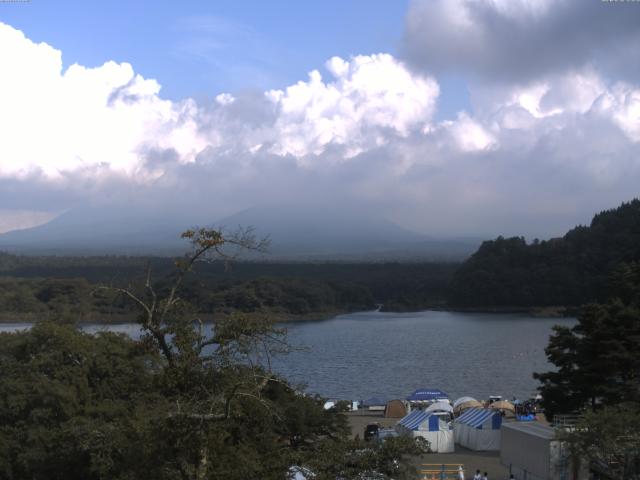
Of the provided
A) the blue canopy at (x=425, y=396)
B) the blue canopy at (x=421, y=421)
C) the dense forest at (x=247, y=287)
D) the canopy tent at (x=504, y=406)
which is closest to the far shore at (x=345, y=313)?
the dense forest at (x=247, y=287)

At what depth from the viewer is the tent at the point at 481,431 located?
42.1 ft

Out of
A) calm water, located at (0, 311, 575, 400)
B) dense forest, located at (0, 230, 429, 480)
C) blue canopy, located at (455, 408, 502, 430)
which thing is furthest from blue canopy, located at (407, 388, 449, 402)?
dense forest, located at (0, 230, 429, 480)

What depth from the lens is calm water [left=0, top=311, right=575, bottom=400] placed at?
930 inches

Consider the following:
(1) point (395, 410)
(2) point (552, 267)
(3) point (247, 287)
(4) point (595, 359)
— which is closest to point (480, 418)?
(4) point (595, 359)

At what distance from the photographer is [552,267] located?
181 feet

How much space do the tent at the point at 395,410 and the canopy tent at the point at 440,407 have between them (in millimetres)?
775

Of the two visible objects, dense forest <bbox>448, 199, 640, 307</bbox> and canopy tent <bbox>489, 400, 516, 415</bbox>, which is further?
dense forest <bbox>448, 199, 640, 307</bbox>

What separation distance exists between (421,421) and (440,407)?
3.62 metres

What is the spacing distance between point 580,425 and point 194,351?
428 cm

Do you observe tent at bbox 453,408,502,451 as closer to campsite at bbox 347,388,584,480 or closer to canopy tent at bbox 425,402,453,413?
campsite at bbox 347,388,584,480

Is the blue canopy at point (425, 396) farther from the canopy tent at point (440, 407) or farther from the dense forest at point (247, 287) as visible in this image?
the dense forest at point (247, 287)

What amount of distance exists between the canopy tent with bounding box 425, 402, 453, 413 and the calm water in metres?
3.25

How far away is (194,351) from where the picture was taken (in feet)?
15.3

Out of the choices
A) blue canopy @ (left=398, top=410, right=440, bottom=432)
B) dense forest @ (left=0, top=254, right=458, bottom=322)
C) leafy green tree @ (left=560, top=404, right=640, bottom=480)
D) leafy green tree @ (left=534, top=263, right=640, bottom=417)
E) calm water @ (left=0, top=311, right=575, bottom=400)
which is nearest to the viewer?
leafy green tree @ (left=560, top=404, right=640, bottom=480)
